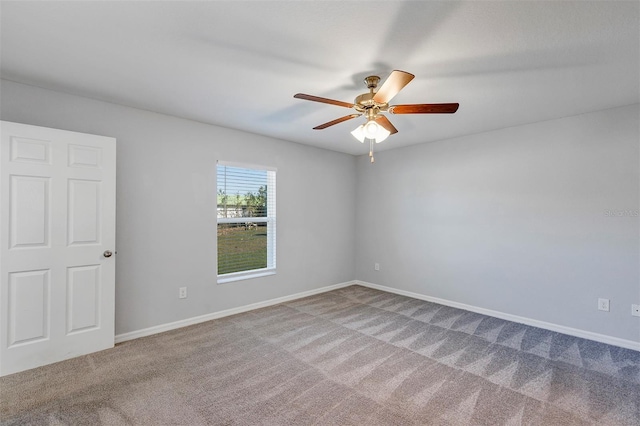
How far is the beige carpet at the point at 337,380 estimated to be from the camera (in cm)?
194

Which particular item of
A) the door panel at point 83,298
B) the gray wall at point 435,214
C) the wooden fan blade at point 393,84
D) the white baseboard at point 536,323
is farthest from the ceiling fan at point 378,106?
the white baseboard at point 536,323

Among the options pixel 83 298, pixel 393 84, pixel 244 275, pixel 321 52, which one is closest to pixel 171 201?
pixel 83 298

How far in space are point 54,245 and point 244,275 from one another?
→ 2.03 m

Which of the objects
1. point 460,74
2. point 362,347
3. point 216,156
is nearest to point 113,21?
point 216,156

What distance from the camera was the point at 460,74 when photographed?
91.3 inches

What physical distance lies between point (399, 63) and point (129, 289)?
3.29 m

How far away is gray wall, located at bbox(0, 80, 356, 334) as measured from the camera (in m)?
2.88

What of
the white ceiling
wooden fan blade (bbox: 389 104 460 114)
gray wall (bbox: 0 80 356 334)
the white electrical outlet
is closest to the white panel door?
gray wall (bbox: 0 80 356 334)

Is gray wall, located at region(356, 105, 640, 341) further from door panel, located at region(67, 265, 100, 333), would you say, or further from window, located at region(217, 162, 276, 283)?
door panel, located at region(67, 265, 100, 333)

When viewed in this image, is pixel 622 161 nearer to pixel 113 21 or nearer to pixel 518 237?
pixel 518 237

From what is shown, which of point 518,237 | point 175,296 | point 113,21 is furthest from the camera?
point 518,237

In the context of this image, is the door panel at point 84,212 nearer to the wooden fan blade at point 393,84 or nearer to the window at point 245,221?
the window at point 245,221

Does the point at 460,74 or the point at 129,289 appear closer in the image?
the point at 460,74

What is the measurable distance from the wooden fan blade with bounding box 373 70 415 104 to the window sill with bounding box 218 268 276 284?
9.36ft
